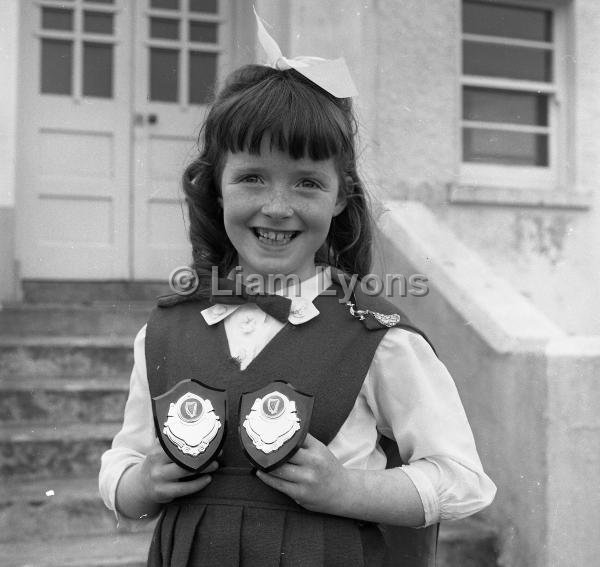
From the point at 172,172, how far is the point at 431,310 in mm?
2574

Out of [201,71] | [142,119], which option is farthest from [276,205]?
[201,71]

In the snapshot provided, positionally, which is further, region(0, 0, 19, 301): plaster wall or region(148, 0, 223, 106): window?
region(148, 0, 223, 106): window

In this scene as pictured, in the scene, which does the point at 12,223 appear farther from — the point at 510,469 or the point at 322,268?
the point at 322,268

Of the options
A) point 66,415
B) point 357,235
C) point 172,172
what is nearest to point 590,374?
point 357,235

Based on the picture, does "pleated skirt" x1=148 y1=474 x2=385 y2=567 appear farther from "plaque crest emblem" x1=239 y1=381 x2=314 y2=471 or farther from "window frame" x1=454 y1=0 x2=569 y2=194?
"window frame" x1=454 y1=0 x2=569 y2=194

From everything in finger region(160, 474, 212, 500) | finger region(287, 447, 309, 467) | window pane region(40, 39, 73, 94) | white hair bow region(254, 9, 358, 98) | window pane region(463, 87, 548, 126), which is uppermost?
window pane region(40, 39, 73, 94)

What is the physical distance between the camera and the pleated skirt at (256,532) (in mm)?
1411

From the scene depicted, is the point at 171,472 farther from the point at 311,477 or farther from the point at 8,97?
the point at 8,97

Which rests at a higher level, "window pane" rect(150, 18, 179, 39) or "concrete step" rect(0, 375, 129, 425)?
"window pane" rect(150, 18, 179, 39)

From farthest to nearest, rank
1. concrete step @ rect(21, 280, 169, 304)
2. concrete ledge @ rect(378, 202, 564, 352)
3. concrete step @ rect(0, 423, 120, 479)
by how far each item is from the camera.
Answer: concrete step @ rect(21, 280, 169, 304) < concrete step @ rect(0, 423, 120, 479) < concrete ledge @ rect(378, 202, 564, 352)

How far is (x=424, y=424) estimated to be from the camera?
1.45m

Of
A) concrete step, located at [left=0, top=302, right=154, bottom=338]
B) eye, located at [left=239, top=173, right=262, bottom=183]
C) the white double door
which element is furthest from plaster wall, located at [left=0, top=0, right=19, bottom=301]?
eye, located at [left=239, top=173, right=262, bottom=183]

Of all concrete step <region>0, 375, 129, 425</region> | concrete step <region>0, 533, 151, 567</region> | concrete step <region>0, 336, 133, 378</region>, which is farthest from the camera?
concrete step <region>0, 336, 133, 378</region>

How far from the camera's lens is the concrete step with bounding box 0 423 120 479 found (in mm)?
3537
